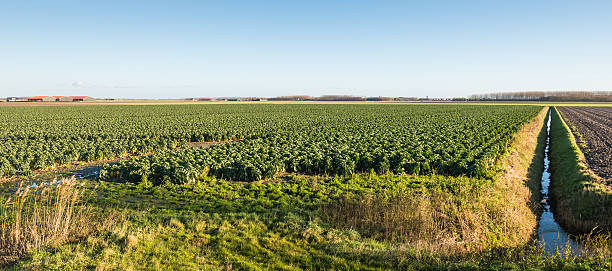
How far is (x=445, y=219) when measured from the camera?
34.0 ft

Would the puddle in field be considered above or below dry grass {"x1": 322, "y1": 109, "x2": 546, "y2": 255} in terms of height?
below

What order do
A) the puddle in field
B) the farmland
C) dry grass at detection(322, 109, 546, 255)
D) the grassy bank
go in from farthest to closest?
the grassy bank
the puddle in field
dry grass at detection(322, 109, 546, 255)
the farmland

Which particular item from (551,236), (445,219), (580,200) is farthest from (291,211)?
(580,200)

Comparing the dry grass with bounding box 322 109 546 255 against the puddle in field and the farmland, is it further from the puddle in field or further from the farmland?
the puddle in field

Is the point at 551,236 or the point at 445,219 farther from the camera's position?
the point at 551,236

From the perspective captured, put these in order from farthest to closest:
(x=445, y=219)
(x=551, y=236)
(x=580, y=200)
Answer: (x=580, y=200), (x=551, y=236), (x=445, y=219)

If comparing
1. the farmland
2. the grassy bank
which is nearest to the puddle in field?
the grassy bank

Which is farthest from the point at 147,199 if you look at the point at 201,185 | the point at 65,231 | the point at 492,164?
the point at 492,164

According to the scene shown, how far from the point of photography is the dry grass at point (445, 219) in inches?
374

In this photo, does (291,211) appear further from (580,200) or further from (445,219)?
(580,200)

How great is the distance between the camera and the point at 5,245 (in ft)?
26.5

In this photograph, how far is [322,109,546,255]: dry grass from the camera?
9.51 m

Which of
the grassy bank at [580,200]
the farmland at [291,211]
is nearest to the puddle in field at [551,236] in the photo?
the grassy bank at [580,200]

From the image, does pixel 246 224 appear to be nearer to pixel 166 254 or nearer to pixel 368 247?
pixel 166 254
